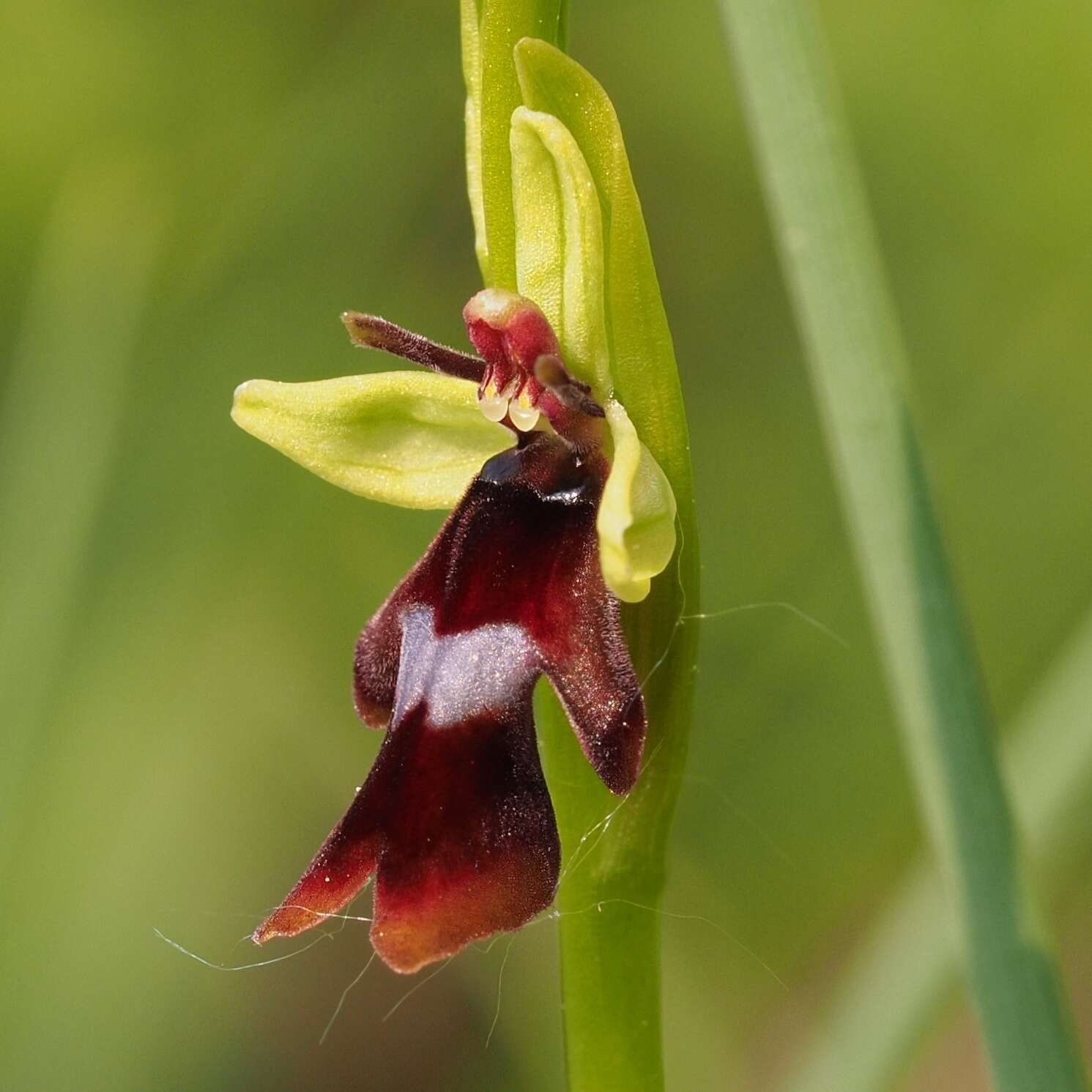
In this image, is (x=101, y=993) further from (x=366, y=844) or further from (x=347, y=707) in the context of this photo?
(x=366, y=844)

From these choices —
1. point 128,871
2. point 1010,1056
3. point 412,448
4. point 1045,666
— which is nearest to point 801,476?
point 1045,666

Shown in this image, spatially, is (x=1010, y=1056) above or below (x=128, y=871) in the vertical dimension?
above

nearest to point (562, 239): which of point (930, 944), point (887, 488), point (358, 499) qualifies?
point (887, 488)

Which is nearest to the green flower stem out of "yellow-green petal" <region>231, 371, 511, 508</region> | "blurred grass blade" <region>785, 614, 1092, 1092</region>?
"yellow-green petal" <region>231, 371, 511, 508</region>

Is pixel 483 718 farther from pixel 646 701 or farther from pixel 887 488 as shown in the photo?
pixel 887 488

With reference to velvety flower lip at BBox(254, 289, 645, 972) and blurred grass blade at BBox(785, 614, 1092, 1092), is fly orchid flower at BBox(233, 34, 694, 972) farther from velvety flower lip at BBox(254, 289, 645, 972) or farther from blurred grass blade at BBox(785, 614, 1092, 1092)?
blurred grass blade at BBox(785, 614, 1092, 1092)

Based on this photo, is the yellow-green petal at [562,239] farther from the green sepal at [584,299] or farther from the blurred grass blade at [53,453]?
the blurred grass blade at [53,453]
